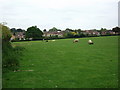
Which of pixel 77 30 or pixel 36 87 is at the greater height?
pixel 77 30

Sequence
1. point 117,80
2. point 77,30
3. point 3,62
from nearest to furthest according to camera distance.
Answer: point 117,80 → point 3,62 → point 77,30

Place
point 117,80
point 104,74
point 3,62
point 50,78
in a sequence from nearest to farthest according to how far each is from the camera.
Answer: point 117,80 < point 50,78 < point 104,74 < point 3,62

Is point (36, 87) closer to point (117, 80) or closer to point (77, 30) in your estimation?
point (117, 80)

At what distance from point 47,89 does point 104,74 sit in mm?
3306

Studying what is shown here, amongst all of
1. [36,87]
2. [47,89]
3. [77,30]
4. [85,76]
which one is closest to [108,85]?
[85,76]

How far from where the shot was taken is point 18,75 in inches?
320

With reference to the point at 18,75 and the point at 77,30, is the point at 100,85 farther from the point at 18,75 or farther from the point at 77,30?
the point at 77,30

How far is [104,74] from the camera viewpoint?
8008 millimetres

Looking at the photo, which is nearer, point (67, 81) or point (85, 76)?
point (67, 81)

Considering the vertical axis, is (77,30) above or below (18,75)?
above

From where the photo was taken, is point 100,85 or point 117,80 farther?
point 117,80

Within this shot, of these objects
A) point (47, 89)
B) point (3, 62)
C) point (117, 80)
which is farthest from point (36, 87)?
point (3, 62)

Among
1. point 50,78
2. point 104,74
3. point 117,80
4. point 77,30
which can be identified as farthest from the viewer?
point 77,30

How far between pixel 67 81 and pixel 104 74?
7.00ft
